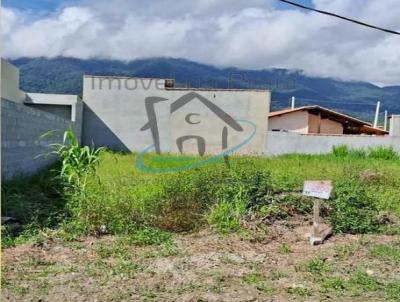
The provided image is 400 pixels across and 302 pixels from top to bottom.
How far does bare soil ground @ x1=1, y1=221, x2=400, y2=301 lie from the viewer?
11.1 ft

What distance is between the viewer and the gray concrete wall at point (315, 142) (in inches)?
748

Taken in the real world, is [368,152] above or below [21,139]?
below

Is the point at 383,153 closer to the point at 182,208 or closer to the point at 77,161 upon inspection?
the point at 182,208

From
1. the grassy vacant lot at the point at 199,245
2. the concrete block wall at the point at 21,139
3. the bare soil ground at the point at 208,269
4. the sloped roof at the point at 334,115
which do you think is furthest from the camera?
the sloped roof at the point at 334,115

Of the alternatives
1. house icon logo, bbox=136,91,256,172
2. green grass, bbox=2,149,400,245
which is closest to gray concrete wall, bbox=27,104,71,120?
house icon logo, bbox=136,91,256,172

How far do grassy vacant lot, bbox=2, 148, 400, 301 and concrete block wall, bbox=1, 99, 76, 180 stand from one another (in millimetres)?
629

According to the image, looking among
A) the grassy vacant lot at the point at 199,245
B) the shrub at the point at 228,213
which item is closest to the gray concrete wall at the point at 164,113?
the grassy vacant lot at the point at 199,245

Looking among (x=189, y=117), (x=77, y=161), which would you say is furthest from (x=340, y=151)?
(x=77, y=161)

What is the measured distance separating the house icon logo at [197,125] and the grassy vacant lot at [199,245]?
1374 centimetres

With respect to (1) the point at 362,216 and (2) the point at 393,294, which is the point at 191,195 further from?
(2) the point at 393,294

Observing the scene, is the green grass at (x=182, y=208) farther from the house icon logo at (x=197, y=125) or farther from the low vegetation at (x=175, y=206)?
the house icon logo at (x=197, y=125)

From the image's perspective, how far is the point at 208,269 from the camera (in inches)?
155

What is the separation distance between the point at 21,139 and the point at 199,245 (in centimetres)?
486

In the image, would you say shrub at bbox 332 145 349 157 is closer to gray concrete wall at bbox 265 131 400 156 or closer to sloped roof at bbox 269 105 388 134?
gray concrete wall at bbox 265 131 400 156
